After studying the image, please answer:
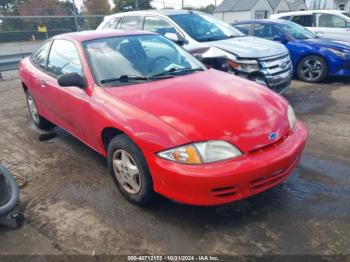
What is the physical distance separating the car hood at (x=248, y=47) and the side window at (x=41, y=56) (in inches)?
105

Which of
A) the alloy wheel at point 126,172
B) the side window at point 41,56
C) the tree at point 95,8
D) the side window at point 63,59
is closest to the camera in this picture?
the alloy wheel at point 126,172

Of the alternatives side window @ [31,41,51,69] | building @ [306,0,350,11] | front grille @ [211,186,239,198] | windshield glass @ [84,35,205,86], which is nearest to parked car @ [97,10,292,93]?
windshield glass @ [84,35,205,86]

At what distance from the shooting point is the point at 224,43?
571 centimetres

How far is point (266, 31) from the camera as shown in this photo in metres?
8.34

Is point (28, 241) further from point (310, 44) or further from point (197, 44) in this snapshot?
point (310, 44)

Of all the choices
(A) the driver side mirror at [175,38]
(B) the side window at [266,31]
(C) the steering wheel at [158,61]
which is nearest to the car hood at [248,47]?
(A) the driver side mirror at [175,38]

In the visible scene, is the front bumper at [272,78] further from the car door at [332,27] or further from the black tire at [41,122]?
the car door at [332,27]

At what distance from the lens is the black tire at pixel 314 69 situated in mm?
7361

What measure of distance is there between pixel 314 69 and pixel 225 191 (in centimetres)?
616

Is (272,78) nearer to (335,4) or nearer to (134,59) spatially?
(134,59)

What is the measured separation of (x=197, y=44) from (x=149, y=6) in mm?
14558

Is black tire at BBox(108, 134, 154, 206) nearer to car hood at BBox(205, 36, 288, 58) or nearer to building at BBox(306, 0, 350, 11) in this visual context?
car hood at BBox(205, 36, 288, 58)

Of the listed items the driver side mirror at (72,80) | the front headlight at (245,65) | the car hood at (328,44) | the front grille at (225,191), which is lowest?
the front grille at (225,191)

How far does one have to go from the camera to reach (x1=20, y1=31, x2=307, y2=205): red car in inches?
95.7
